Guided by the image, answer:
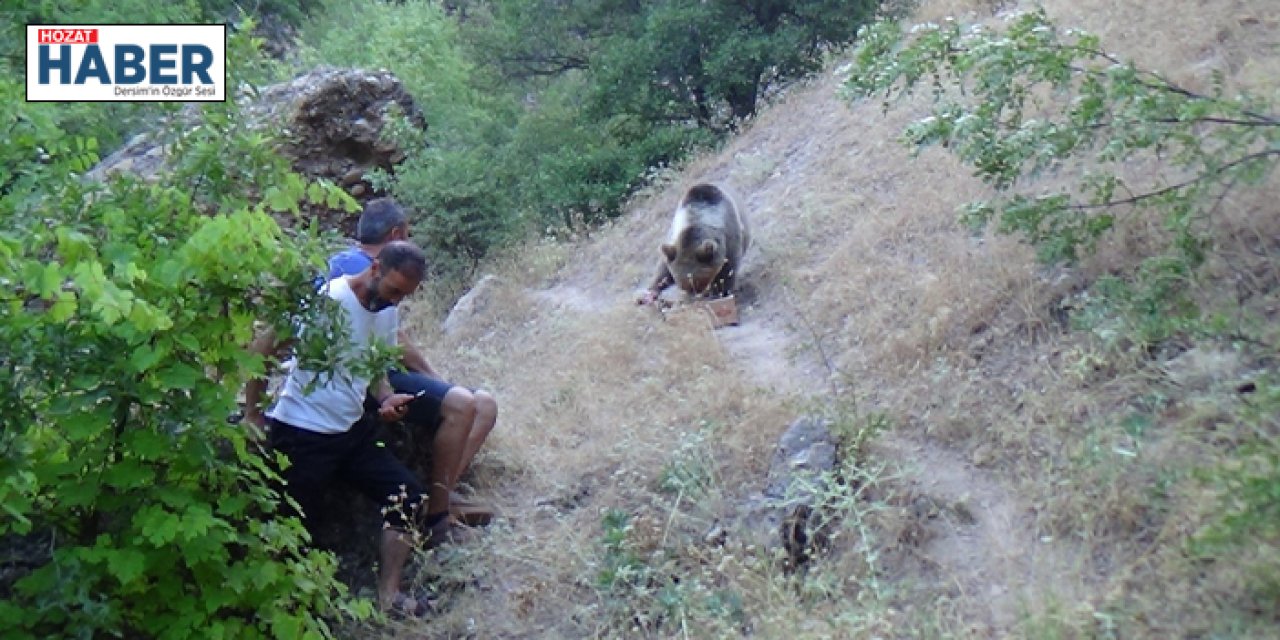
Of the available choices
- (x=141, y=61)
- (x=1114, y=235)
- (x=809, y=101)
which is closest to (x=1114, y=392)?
(x=1114, y=235)

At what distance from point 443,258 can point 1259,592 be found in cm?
978

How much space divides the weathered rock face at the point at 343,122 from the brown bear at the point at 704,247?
11.9ft

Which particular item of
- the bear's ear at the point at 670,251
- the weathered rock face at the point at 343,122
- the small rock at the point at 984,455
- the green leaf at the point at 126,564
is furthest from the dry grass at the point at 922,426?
the weathered rock face at the point at 343,122

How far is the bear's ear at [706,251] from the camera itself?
902 cm

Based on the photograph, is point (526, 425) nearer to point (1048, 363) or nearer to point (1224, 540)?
point (1048, 363)

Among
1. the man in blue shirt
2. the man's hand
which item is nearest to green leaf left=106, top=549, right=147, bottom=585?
the man's hand

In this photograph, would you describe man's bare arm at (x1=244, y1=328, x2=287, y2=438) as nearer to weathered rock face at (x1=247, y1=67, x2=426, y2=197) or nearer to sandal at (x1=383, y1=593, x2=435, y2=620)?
sandal at (x1=383, y1=593, x2=435, y2=620)

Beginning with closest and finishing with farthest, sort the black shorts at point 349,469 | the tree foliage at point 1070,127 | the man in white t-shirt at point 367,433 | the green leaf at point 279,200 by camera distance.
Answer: the green leaf at point 279,200 → the tree foliage at point 1070,127 → the man in white t-shirt at point 367,433 → the black shorts at point 349,469

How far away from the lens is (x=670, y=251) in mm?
9320

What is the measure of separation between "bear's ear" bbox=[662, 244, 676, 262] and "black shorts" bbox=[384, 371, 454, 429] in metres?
3.38

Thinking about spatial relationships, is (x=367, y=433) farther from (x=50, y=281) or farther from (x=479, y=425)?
(x=50, y=281)

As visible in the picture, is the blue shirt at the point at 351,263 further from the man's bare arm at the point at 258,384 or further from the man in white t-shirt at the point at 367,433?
the man's bare arm at the point at 258,384

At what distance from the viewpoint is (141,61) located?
6.69 metres

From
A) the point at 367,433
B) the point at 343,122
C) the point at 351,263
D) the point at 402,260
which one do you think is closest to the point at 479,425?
the point at 367,433
